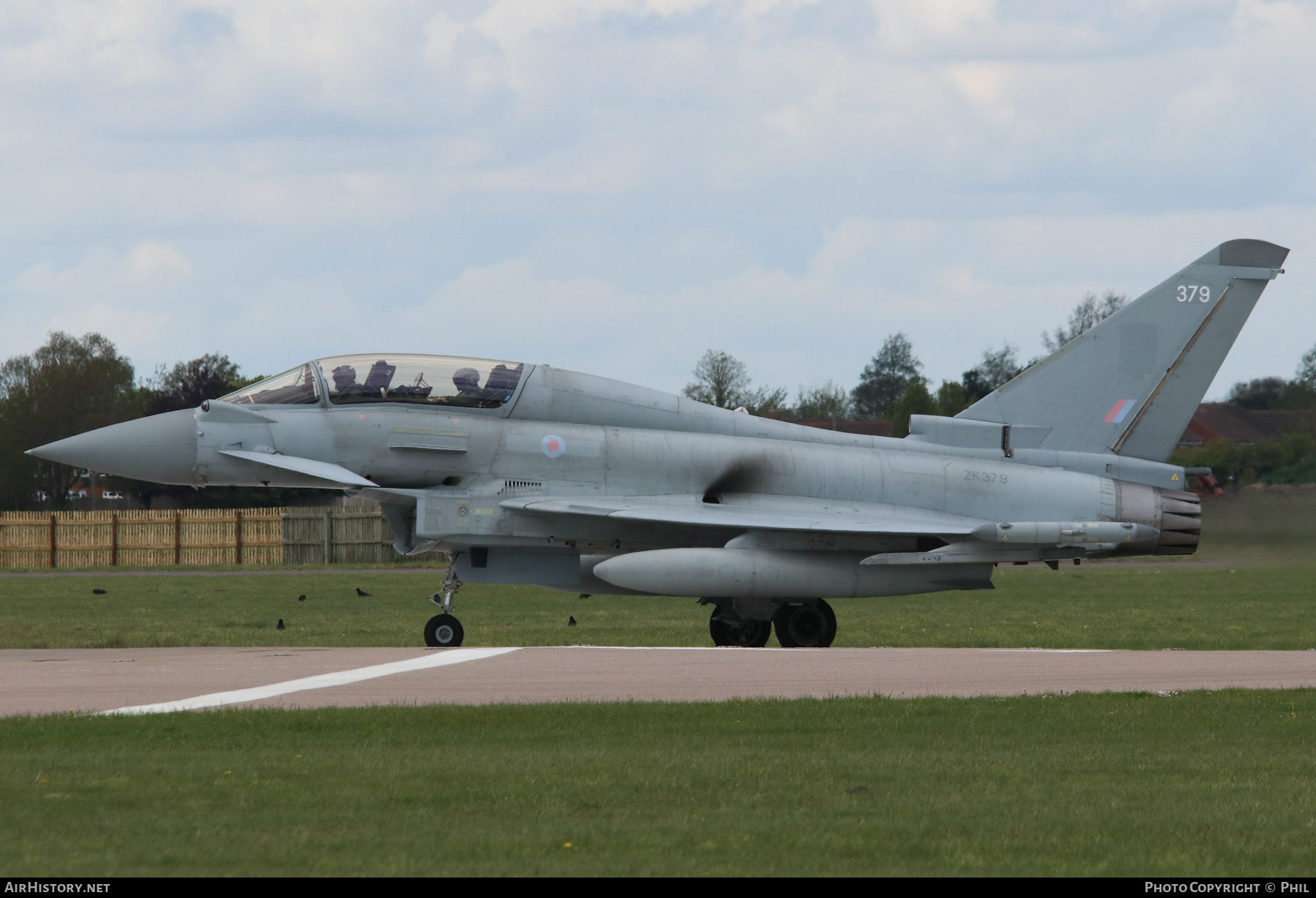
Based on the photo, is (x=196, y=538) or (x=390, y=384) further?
(x=196, y=538)

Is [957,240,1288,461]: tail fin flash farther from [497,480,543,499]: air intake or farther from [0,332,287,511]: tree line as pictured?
[0,332,287,511]: tree line

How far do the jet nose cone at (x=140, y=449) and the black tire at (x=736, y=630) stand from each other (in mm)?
Answer: 6765

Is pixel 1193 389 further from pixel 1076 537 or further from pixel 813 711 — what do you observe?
pixel 813 711

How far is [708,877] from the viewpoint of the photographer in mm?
5895

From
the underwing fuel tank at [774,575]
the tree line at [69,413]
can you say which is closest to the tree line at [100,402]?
the tree line at [69,413]

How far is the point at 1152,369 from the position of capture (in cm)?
1917

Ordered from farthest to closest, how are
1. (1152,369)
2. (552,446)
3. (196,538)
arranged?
(196,538) → (1152,369) → (552,446)

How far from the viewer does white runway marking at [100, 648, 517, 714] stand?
1096 cm

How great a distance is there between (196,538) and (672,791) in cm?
4544

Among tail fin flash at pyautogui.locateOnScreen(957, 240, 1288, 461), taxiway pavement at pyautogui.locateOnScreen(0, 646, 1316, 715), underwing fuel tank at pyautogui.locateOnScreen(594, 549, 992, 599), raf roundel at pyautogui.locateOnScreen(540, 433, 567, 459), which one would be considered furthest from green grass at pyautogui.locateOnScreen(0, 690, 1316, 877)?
tail fin flash at pyautogui.locateOnScreen(957, 240, 1288, 461)

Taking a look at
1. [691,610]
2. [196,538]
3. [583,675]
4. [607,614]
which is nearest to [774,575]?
[583,675]

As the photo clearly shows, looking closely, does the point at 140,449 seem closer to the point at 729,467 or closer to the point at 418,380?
the point at 418,380

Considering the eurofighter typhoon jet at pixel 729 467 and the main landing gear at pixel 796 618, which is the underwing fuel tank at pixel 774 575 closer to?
the eurofighter typhoon jet at pixel 729 467

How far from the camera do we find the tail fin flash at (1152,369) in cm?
1914
